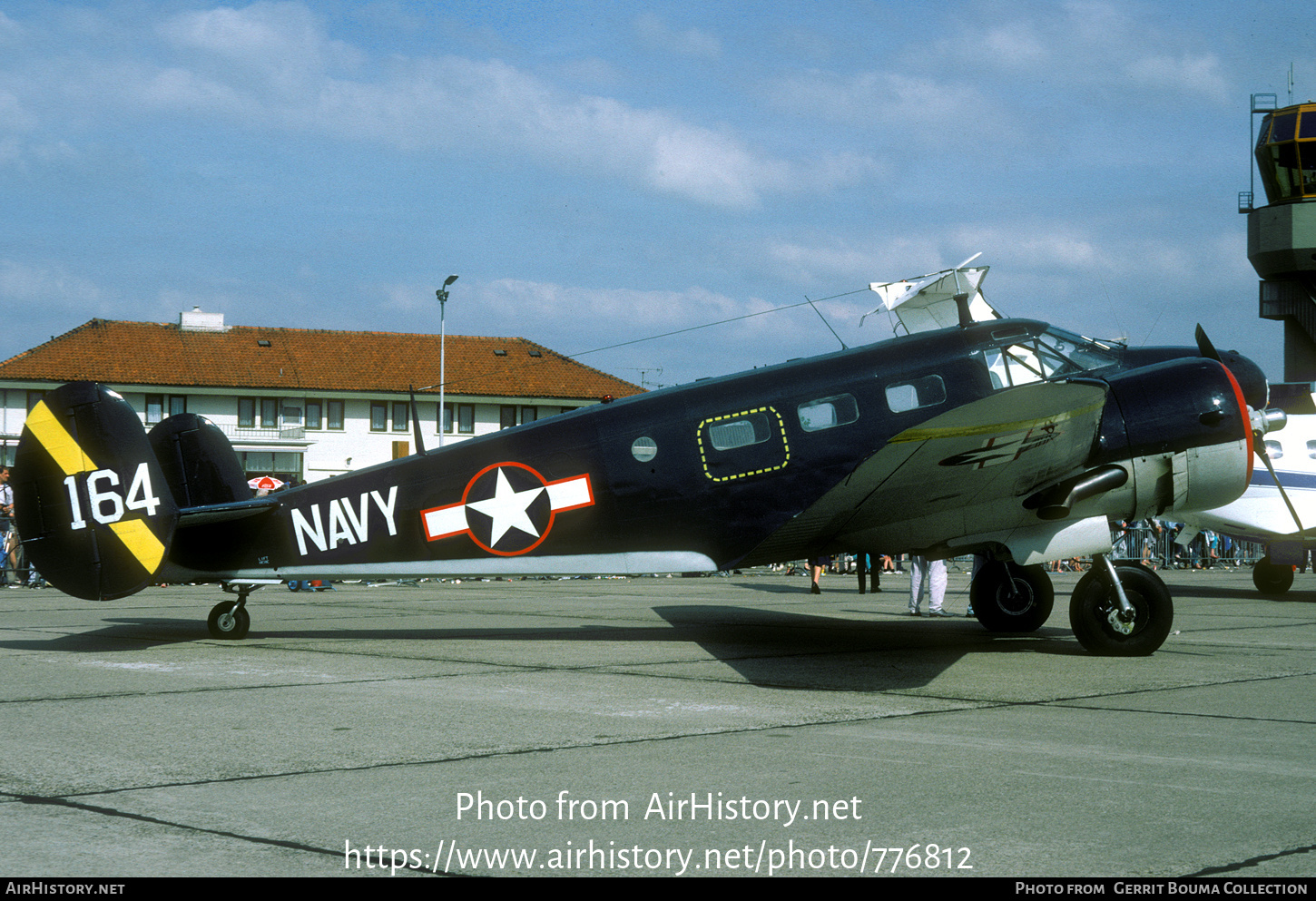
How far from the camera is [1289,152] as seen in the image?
150ft

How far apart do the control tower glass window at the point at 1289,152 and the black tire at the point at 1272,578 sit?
31780mm

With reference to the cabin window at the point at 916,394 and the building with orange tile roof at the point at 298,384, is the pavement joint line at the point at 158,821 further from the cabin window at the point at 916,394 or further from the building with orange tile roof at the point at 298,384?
the building with orange tile roof at the point at 298,384

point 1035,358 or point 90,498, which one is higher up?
point 1035,358

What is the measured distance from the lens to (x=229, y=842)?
173 inches

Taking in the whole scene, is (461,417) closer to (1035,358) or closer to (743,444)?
(743,444)

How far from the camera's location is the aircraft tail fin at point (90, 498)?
10.7m

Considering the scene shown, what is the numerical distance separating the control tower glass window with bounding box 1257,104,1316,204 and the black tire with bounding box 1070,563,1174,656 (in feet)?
140

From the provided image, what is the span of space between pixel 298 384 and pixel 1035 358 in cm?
5714

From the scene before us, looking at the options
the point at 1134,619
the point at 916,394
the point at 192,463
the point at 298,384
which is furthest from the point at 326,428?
the point at 1134,619

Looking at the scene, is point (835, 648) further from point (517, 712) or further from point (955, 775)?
point (955, 775)

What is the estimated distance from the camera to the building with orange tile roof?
60.1m

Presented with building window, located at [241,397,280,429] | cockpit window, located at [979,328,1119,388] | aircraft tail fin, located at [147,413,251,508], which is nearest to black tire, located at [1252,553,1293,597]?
cockpit window, located at [979,328,1119,388]

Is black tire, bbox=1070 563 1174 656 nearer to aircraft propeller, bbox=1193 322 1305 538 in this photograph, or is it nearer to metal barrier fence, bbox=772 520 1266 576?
aircraft propeller, bbox=1193 322 1305 538

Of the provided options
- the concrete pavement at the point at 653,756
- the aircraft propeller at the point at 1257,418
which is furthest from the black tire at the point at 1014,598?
the aircraft propeller at the point at 1257,418
